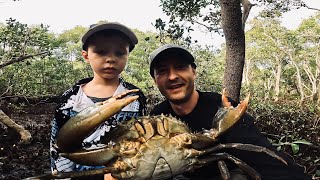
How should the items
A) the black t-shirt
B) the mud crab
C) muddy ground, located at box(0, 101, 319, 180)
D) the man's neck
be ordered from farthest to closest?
muddy ground, located at box(0, 101, 319, 180) < the man's neck < the black t-shirt < the mud crab

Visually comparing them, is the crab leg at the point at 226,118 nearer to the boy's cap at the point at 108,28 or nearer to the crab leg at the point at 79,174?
the crab leg at the point at 79,174

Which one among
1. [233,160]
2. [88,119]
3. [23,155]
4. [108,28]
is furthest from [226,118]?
[23,155]

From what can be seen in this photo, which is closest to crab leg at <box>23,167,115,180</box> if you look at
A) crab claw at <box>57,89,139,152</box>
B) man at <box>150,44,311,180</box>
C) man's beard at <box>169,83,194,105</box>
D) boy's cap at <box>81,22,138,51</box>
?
crab claw at <box>57,89,139,152</box>

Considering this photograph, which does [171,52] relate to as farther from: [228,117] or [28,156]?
[28,156]

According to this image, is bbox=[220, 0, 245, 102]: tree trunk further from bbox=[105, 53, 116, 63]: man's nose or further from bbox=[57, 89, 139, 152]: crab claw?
bbox=[57, 89, 139, 152]: crab claw

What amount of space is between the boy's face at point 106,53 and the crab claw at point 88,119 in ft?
2.83

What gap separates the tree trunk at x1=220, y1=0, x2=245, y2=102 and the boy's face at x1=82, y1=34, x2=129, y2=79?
12.7 feet

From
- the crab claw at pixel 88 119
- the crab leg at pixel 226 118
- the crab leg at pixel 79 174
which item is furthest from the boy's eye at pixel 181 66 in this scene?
the crab leg at pixel 79 174

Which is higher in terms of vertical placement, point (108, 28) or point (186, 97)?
point (108, 28)

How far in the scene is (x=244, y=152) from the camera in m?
2.98

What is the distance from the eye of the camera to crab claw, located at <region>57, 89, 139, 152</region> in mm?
2078

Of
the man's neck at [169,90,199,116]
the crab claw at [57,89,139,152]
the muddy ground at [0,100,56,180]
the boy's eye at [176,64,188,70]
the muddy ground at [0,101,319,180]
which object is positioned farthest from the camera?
the muddy ground at [0,100,56,180]

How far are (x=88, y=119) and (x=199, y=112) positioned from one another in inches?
48.0

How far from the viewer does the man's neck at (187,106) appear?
312 cm
